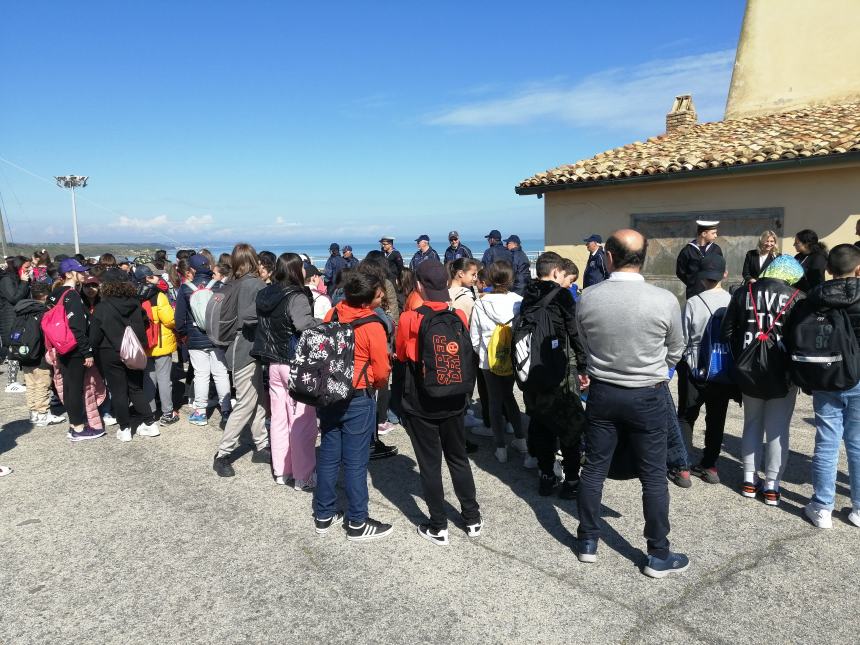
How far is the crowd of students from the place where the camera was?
Result: 3.33 metres

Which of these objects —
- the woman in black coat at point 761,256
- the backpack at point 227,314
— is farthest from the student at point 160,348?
the woman in black coat at point 761,256

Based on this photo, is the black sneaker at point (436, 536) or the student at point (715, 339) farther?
the student at point (715, 339)

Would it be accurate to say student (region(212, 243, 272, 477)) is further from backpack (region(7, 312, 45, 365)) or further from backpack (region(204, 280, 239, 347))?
backpack (region(7, 312, 45, 365))

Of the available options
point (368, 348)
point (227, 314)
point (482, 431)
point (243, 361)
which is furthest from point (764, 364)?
point (227, 314)

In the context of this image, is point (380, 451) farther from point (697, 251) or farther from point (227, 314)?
point (697, 251)

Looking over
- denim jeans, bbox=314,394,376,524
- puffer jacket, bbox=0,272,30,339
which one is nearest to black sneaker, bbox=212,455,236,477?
denim jeans, bbox=314,394,376,524

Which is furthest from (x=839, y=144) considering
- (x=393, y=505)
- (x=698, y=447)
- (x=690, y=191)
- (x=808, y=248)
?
(x=393, y=505)

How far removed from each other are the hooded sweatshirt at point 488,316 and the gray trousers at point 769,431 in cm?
189

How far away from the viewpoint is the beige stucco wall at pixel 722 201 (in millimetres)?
9664

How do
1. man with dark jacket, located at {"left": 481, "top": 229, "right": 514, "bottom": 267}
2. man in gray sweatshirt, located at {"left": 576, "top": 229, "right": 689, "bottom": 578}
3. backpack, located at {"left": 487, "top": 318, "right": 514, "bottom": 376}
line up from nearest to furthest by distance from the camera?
man in gray sweatshirt, located at {"left": 576, "top": 229, "right": 689, "bottom": 578} < backpack, located at {"left": 487, "top": 318, "right": 514, "bottom": 376} < man with dark jacket, located at {"left": 481, "top": 229, "right": 514, "bottom": 267}

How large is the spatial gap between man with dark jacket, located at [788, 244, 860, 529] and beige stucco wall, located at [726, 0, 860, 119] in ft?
39.3

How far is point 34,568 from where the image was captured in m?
3.66

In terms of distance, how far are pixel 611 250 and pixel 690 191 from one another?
934 centimetres

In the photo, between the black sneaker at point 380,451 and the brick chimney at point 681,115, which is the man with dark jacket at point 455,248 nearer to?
the brick chimney at point 681,115
